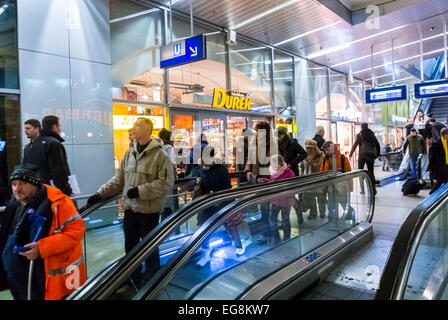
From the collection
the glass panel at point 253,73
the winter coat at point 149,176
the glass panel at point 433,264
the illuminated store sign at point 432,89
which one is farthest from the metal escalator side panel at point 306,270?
the illuminated store sign at point 432,89

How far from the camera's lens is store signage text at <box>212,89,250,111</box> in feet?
32.2

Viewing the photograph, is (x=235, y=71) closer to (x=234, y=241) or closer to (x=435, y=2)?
(x=435, y=2)

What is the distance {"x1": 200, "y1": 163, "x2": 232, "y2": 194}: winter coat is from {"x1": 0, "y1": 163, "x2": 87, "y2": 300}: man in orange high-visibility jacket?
1982mm

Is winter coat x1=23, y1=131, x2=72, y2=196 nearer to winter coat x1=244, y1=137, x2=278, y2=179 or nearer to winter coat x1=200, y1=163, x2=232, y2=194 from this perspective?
winter coat x1=200, y1=163, x2=232, y2=194

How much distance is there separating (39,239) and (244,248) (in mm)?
1863

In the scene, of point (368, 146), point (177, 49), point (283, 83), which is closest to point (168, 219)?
point (177, 49)

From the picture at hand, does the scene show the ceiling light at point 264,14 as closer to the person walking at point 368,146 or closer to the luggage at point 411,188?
the person walking at point 368,146

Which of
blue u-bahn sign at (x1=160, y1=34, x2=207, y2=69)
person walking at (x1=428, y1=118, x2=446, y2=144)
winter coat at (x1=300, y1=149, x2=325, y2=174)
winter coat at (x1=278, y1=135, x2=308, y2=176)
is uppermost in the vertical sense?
blue u-bahn sign at (x1=160, y1=34, x2=207, y2=69)

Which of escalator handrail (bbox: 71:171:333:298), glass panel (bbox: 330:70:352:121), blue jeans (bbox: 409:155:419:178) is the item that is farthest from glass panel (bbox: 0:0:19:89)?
glass panel (bbox: 330:70:352:121)

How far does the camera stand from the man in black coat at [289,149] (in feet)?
18.0
